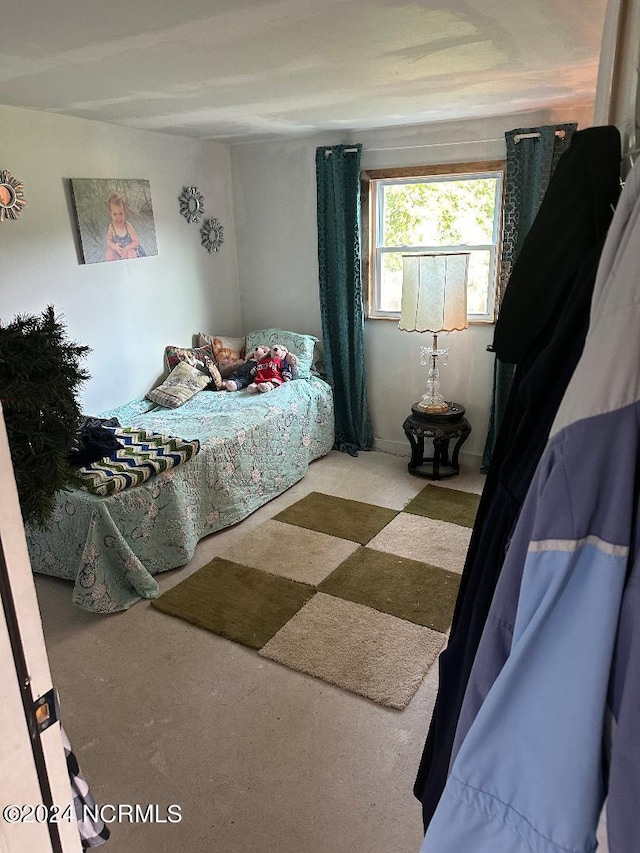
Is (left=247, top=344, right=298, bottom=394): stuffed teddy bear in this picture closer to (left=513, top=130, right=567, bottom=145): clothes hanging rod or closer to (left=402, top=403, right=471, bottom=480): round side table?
(left=402, top=403, right=471, bottom=480): round side table

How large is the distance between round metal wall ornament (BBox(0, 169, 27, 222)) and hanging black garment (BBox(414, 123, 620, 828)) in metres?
3.12

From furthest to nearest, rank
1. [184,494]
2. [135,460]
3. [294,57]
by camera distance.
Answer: [184,494] → [135,460] → [294,57]

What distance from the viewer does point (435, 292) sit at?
3.84 m

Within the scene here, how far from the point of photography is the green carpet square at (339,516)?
11.4 ft

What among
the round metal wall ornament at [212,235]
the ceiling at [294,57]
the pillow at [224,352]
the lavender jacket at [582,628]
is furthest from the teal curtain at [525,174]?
the lavender jacket at [582,628]

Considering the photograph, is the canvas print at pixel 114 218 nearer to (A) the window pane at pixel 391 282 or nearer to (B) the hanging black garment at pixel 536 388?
(A) the window pane at pixel 391 282

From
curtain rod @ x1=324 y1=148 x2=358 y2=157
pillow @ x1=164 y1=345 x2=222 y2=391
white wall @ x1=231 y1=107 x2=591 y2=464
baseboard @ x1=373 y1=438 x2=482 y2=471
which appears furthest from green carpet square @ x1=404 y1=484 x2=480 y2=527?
curtain rod @ x1=324 y1=148 x2=358 y2=157

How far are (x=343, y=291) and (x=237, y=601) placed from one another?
2442 millimetres

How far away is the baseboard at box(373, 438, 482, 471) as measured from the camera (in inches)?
173

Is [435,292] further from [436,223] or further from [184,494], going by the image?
[184,494]

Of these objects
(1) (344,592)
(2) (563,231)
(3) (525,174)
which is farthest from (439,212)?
(2) (563,231)

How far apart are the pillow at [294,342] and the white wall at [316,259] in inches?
8.5

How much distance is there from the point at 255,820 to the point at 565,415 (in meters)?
1.68

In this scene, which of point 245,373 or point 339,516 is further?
point 245,373
